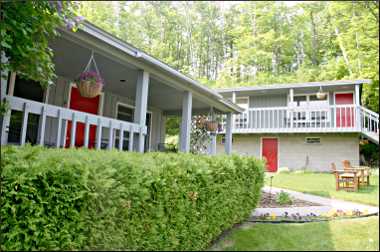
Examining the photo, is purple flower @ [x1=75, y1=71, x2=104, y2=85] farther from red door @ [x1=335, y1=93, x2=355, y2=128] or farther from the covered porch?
red door @ [x1=335, y1=93, x2=355, y2=128]

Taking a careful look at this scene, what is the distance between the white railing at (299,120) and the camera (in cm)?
1353

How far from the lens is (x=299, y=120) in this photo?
48.4 ft

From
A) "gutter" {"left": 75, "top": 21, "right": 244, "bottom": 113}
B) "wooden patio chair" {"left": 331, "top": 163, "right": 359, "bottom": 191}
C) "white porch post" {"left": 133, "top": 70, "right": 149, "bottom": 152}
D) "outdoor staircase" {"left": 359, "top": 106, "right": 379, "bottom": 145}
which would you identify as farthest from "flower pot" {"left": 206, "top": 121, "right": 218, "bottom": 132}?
"outdoor staircase" {"left": 359, "top": 106, "right": 379, "bottom": 145}

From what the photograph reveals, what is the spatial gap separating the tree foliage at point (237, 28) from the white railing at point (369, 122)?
30.8 feet

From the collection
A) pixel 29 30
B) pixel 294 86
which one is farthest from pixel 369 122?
pixel 29 30

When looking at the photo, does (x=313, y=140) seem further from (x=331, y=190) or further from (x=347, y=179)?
(x=331, y=190)

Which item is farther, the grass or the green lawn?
the green lawn

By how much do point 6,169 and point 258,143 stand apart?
14983mm

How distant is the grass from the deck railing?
9.33 metres

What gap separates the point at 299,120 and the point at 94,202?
14163 millimetres

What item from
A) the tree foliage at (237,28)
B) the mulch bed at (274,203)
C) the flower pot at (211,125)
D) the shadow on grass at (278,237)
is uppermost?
the tree foliage at (237,28)

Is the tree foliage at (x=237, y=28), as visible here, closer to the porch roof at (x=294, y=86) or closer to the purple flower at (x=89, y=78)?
the purple flower at (x=89, y=78)

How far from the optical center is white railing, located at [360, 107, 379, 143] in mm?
13086

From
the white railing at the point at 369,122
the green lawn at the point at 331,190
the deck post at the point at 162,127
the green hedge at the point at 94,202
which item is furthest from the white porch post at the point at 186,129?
the white railing at the point at 369,122
